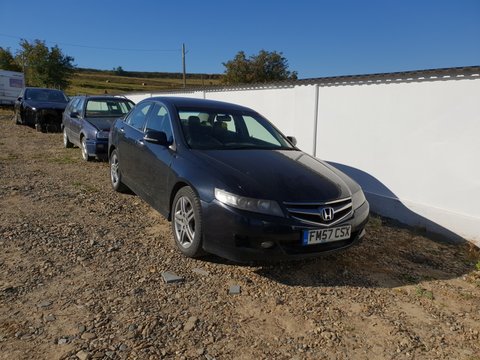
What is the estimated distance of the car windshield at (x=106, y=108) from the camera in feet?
31.2

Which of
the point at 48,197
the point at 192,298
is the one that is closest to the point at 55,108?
the point at 48,197

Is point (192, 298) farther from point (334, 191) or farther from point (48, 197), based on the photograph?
point (48, 197)

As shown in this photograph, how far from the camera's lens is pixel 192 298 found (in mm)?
3342

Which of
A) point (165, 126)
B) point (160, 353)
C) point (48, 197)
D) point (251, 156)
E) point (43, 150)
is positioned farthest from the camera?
point (43, 150)

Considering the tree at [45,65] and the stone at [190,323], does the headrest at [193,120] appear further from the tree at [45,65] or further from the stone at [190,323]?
the tree at [45,65]

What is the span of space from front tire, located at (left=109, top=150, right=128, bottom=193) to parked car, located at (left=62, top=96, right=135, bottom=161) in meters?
2.14

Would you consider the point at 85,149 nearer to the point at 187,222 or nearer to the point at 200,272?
the point at 187,222

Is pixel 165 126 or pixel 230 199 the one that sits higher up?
pixel 165 126

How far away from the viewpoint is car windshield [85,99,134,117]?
9.51 metres

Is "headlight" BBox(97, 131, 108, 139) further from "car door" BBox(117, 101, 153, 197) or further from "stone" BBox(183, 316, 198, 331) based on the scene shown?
"stone" BBox(183, 316, 198, 331)

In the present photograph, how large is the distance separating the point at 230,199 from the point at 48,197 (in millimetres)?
3895

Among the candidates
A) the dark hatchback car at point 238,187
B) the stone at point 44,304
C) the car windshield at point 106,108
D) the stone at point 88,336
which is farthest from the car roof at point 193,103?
the car windshield at point 106,108

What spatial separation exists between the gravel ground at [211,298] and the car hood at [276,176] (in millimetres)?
860

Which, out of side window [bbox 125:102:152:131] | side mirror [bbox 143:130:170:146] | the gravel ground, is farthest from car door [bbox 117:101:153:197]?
side mirror [bbox 143:130:170:146]
